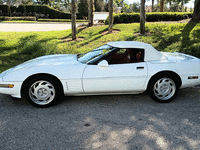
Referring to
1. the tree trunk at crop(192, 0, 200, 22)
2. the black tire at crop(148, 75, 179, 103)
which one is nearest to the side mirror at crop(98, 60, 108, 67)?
the black tire at crop(148, 75, 179, 103)

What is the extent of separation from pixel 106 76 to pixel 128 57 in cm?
70

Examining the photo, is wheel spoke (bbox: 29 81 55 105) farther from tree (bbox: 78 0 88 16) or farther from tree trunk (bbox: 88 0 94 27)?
tree (bbox: 78 0 88 16)

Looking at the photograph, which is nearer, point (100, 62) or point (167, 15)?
point (100, 62)

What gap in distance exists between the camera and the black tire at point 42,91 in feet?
12.3

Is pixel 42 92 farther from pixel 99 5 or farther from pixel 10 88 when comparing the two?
pixel 99 5

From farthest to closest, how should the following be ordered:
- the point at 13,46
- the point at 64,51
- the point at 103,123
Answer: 1. the point at 13,46
2. the point at 64,51
3. the point at 103,123

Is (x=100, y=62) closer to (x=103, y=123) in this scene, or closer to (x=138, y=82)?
(x=138, y=82)

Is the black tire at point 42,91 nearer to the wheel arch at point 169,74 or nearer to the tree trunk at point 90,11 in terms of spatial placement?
the wheel arch at point 169,74

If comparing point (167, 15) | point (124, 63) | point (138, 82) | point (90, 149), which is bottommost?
point (90, 149)

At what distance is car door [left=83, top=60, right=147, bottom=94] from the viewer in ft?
12.7

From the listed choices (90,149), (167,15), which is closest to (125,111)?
(90,149)

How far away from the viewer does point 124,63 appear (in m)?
4.02

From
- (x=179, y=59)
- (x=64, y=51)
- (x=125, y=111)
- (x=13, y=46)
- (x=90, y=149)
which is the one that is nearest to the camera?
(x=90, y=149)

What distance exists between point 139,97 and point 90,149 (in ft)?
7.23
